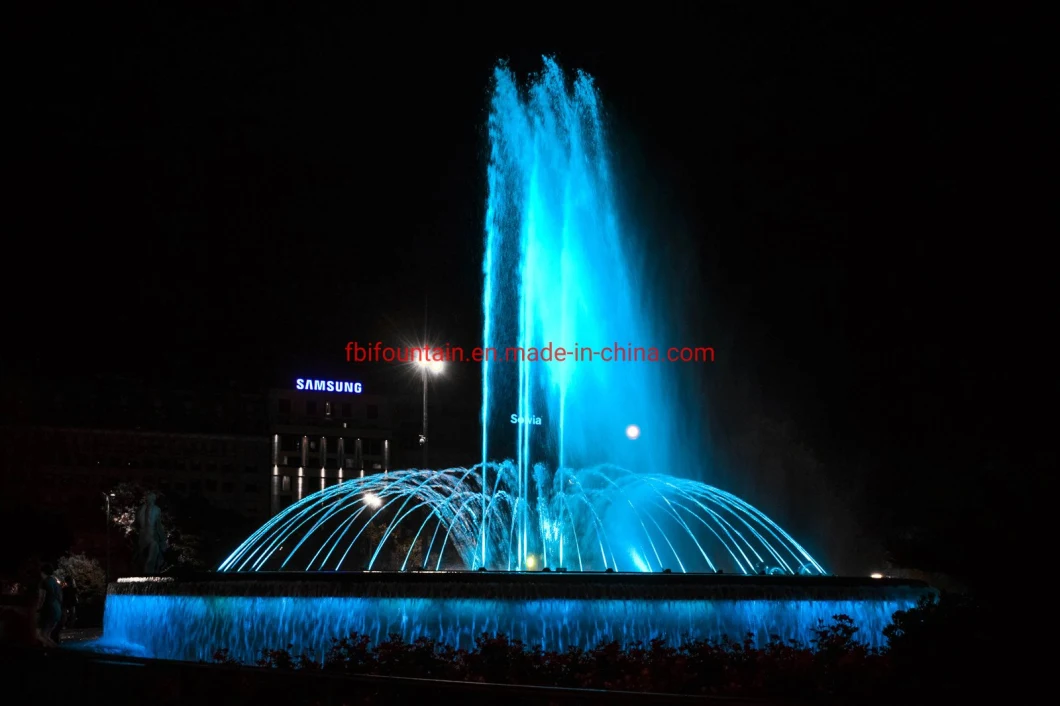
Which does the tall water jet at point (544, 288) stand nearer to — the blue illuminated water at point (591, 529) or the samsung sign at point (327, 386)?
the blue illuminated water at point (591, 529)

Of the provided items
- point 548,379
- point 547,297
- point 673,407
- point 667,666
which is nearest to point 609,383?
point 673,407

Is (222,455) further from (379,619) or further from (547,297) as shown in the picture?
(379,619)

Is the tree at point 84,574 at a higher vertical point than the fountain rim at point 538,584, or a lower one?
lower

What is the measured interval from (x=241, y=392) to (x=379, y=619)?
9381cm

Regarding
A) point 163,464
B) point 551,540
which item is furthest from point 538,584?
point 163,464

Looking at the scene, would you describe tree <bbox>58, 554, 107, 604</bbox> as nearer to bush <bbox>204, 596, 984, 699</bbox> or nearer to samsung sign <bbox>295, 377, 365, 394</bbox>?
bush <bbox>204, 596, 984, 699</bbox>

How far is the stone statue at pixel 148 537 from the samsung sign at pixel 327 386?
80.6m


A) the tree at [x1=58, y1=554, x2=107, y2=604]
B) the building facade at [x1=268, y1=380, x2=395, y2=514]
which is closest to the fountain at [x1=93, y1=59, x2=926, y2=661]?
the tree at [x1=58, y1=554, x2=107, y2=604]

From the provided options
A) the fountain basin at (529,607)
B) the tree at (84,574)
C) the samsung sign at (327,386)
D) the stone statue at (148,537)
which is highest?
the samsung sign at (327,386)

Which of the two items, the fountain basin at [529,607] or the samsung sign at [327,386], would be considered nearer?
the fountain basin at [529,607]

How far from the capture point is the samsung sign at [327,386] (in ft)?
336

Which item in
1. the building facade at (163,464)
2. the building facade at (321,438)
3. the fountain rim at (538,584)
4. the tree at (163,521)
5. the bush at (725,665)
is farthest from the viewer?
the building facade at (321,438)

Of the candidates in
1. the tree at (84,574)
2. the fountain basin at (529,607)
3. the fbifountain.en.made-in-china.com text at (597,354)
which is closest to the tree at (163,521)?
the tree at (84,574)

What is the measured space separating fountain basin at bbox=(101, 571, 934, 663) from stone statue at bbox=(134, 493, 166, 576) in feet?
25.4
